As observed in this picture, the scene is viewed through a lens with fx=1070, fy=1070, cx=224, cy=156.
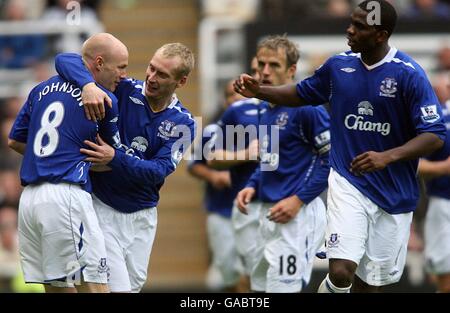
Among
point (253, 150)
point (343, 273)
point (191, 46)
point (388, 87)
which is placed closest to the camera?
point (343, 273)

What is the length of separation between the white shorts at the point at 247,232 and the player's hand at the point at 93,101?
3.52 meters

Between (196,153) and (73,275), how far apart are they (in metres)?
5.07

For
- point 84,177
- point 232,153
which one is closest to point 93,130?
point 84,177

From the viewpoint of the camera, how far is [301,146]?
9125 millimetres

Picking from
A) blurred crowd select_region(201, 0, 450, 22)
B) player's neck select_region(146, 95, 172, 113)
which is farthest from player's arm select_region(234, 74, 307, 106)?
blurred crowd select_region(201, 0, 450, 22)

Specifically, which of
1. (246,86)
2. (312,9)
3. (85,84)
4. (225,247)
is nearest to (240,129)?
(225,247)

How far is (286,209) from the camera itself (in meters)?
8.90

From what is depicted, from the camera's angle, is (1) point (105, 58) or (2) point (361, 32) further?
(2) point (361, 32)

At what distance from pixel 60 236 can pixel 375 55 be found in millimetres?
2640

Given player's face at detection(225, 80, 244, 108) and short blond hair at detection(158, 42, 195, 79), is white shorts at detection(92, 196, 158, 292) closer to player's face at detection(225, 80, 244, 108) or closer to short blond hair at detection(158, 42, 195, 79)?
short blond hair at detection(158, 42, 195, 79)

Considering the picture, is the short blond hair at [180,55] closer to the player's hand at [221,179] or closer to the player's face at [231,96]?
the player's face at [231,96]

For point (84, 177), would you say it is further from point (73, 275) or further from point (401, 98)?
point (401, 98)

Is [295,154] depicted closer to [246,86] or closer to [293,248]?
[293,248]

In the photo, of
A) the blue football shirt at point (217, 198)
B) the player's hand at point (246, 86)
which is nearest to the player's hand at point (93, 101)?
the player's hand at point (246, 86)
